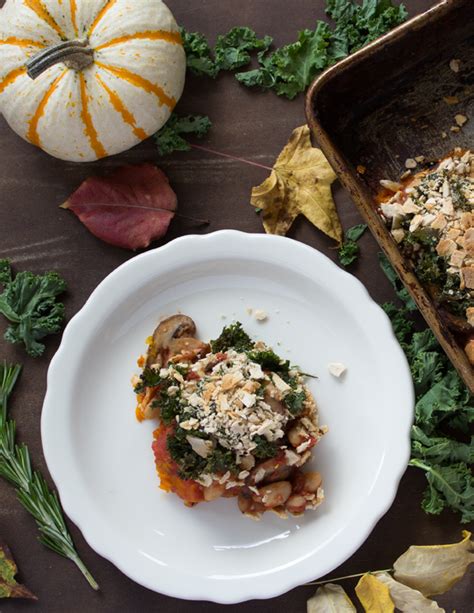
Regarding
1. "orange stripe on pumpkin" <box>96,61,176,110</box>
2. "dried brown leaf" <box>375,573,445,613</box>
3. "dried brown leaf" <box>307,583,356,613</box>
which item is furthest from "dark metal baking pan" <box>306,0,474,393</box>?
"dried brown leaf" <box>307,583,356,613</box>

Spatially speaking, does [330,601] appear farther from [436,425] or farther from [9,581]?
[9,581]

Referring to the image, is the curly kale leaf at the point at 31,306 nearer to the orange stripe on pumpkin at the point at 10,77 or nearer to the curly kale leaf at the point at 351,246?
the orange stripe on pumpkin at the point at 10,77

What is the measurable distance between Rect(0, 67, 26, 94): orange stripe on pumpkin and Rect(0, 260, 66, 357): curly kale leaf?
1.88ft

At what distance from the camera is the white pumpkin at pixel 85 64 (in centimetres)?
242

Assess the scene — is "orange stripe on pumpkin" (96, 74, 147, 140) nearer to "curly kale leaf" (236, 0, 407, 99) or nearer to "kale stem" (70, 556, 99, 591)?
"curly kale leaf" (236, 0, 407, 99)

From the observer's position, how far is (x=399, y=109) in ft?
8.61

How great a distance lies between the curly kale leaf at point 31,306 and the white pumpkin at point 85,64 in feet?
1.57

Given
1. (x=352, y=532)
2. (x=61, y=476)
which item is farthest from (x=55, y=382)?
(x=352, y=532)

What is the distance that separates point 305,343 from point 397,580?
2.59ft

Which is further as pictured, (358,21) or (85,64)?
(358,21)

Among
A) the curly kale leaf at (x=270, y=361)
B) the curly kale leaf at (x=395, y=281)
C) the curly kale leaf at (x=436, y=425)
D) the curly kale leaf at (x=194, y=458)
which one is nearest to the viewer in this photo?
the curly kale leaf at (x=194, y=458)

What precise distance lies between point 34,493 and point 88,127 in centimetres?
117

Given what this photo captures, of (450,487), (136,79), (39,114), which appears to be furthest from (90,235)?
(450,487)

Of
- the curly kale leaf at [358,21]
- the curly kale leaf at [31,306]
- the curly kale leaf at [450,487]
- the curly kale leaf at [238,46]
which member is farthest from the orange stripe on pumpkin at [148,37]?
the curly kale leaf at [450,487]
